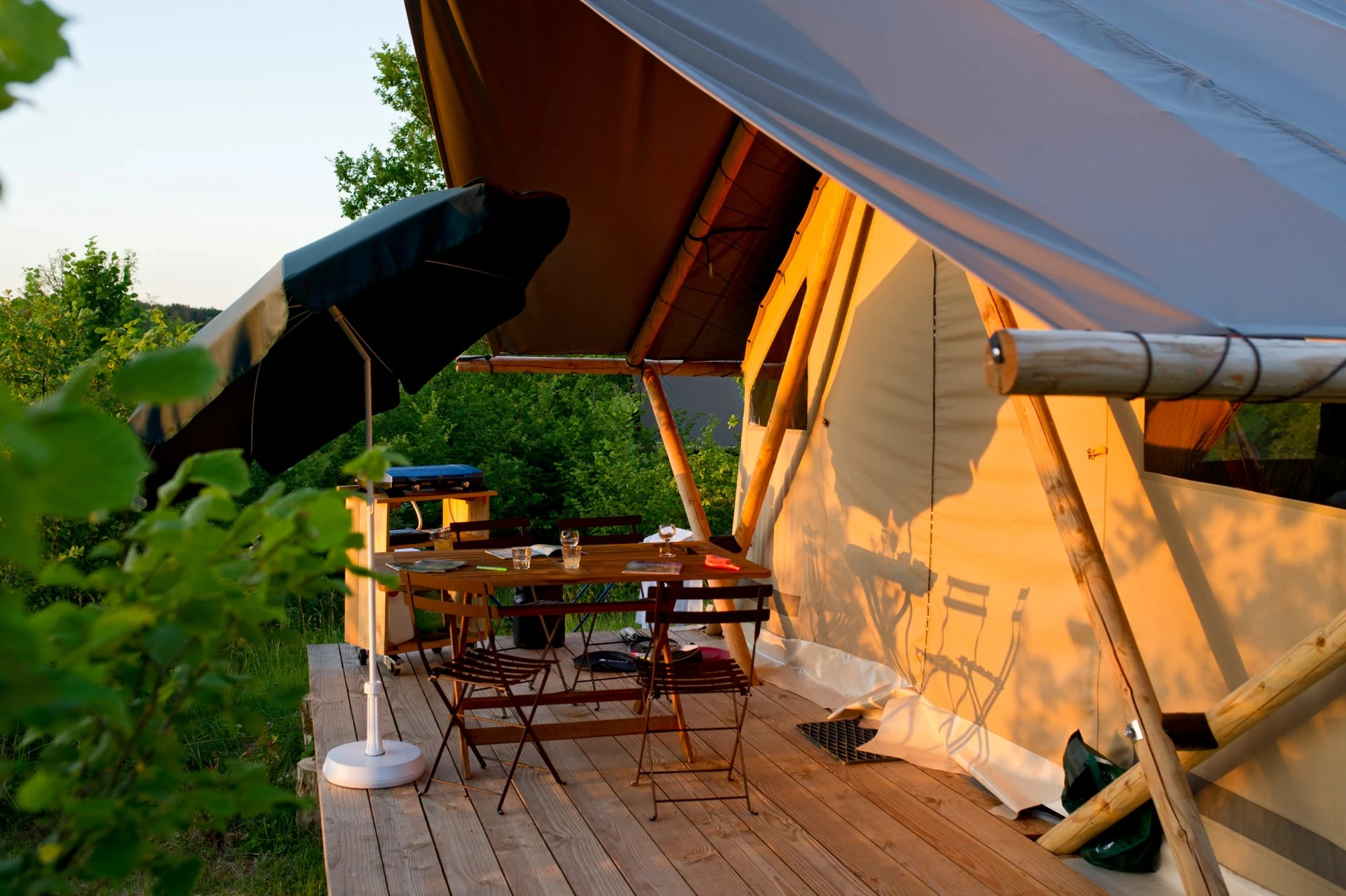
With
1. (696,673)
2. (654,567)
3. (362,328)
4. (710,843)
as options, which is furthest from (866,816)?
(362,328)

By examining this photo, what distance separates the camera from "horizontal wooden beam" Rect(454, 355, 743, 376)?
806 centimetres

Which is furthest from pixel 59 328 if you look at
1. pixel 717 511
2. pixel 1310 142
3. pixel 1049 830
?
pixel 1310 142

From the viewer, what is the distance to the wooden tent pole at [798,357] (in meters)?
5.82

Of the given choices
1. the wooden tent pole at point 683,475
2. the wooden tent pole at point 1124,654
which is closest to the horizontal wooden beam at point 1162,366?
the wooden tent pole at point 1124,654

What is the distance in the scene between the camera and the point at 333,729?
5.30 m

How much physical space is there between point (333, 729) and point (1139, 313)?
445 centimetres

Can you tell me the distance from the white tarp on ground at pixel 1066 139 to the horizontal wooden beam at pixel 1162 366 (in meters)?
0.14

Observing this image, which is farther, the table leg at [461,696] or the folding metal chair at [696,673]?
the table leg at [461,696]

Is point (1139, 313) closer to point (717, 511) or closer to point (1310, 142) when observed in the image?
point (1310, 142)

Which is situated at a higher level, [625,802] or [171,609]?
[171,609]

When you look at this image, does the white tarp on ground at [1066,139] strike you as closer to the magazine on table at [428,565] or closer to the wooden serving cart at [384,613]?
the magazine on table at [428,565]

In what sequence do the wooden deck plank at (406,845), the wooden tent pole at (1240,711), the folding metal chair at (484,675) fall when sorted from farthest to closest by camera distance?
the folding metal chair at (484,675), the wooden deck plank at (406,845), the wooden tent pole at (1240,711)

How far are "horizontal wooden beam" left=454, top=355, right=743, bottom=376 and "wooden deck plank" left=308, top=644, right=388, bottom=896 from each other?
2959 millimetres

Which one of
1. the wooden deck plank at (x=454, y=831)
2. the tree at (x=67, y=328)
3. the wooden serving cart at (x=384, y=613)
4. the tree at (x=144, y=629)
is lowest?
the wooden deck plank at (x=454, y=831)
